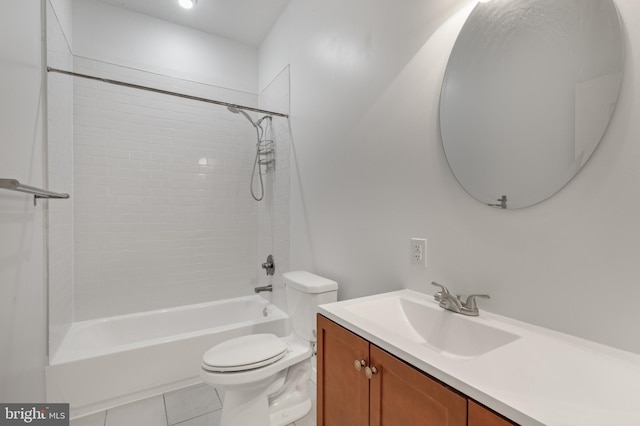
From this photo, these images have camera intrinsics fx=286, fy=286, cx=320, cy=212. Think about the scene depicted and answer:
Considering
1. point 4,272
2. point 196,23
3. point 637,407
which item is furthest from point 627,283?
point 196,23

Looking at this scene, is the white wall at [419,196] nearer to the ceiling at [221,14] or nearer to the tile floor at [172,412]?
the ceiling at [221,14]

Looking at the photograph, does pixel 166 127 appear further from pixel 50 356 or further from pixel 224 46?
pixel 50 356

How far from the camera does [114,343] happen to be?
2246mm

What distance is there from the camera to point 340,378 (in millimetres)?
1003

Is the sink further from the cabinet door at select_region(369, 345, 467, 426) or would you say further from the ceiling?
the ceiling

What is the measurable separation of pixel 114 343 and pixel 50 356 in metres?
0.63

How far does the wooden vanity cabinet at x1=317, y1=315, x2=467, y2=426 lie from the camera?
2.18 feet

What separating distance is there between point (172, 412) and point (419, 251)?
173cm

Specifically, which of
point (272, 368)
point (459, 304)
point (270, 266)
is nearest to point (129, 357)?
point (272, 368)

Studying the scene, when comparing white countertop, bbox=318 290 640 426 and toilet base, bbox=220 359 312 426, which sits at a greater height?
white countertop, bbox=318 290 640 426

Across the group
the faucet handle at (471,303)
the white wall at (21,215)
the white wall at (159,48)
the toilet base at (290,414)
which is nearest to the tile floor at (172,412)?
the toilet base at (290,414)

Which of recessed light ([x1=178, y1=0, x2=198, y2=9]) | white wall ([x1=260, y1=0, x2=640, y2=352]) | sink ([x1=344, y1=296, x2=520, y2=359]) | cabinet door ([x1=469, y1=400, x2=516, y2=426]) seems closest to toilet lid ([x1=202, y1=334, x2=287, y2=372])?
white wall ([x1=260, y1=0, x2=640, y2=352])

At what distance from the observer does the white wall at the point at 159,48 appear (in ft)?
7.54

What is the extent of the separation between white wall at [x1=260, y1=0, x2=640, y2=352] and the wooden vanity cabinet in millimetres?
473
